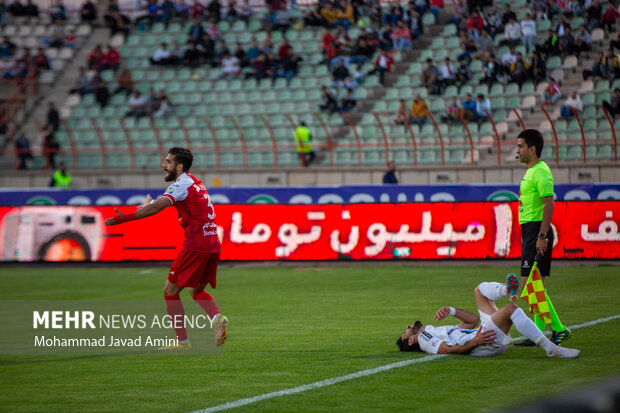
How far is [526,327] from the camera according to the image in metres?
8.10

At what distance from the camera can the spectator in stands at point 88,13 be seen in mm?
36750

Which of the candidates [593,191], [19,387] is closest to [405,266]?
[593,191]

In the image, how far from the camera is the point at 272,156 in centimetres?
2783

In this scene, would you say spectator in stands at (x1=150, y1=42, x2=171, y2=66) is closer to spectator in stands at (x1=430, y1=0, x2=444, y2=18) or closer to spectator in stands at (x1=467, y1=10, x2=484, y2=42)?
spectator in stands at (x1=430, y1=0, x2=444, y2=18)

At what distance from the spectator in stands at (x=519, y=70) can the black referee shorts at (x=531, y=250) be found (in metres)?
17.7

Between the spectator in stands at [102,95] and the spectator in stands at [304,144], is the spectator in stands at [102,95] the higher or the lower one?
the higher one

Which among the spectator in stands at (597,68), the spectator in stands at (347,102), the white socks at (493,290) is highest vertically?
the spectator in stands at (597,68)

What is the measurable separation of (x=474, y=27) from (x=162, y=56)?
11.8 m

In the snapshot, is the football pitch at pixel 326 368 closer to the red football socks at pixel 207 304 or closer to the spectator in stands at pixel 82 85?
the red football socks at pixel 207 304

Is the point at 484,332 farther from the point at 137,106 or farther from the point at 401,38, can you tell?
the point at 137,106

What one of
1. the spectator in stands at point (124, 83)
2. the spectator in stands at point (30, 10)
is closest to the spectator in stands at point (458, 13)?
the spectator in stands at point (124, 83)

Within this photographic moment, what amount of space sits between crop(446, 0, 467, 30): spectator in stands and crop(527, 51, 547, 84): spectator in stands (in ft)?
12.8

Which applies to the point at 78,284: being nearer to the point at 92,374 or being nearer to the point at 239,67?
the point at 92,374

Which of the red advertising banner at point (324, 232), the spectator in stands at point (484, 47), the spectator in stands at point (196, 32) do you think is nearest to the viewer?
the red advertising banner at point (324, 232)
